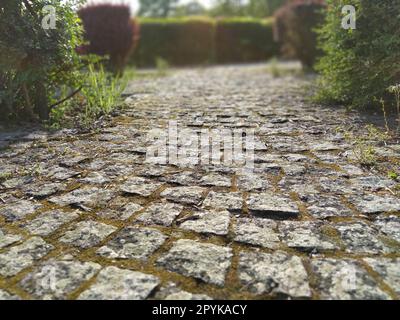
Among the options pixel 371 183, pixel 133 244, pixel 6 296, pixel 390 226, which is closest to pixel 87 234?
pixel 133 244

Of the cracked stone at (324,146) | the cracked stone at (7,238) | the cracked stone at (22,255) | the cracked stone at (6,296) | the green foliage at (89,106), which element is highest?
the green foliage at (89,106)

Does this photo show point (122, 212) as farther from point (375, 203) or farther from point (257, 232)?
point (375, 203)

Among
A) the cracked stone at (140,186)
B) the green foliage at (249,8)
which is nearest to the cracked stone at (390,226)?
the cracked stone at (140,186)

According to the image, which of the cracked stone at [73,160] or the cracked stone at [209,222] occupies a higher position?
the cracked stone at [73,160]

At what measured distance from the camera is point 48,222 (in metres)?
2.01

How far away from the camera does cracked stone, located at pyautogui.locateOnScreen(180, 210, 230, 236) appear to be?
1899 mm

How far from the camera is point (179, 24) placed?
1467 cm

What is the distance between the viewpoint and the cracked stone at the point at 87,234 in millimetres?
1812

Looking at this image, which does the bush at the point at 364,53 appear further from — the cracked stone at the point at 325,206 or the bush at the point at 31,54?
the bush at the point at 31,54

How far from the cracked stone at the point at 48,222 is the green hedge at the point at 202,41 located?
12794mm

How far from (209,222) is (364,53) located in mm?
3505
